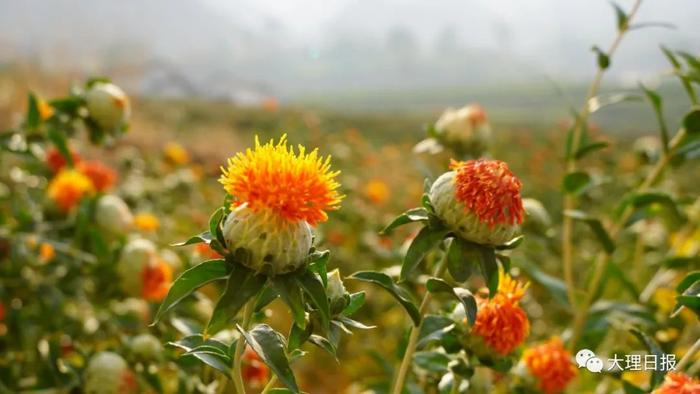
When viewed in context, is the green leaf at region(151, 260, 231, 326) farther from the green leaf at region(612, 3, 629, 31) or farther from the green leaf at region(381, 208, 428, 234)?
the green leaf at region(612, 3, 629, 31)

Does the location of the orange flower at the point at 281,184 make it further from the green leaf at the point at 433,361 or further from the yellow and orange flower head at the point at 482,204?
the green leaf at the point at 433,361

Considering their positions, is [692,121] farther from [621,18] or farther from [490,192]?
[490,192]

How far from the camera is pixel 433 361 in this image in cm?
148

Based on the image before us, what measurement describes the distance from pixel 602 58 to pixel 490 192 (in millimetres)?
1096

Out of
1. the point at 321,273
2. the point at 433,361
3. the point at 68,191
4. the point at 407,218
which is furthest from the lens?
the point at 68,191

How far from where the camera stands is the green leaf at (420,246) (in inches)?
46.3

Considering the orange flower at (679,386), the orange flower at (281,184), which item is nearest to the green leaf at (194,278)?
the orange flower at (281,184)

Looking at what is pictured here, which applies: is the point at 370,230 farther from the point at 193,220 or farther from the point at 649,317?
the point at 649,317

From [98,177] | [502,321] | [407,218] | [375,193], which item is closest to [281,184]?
[407,218]

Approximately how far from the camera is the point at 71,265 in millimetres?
2354

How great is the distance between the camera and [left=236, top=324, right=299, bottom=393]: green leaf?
95 centimetres

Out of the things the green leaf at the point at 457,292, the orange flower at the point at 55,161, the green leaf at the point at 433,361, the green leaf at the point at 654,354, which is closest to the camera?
the green leaf at the point at 457,292

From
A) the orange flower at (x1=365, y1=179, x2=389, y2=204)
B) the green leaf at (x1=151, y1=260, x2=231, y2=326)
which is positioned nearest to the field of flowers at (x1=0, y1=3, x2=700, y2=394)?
the green leaf at (x1=151, y1=260, x2=231, y2=326)

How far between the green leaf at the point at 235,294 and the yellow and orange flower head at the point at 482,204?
37 cm
